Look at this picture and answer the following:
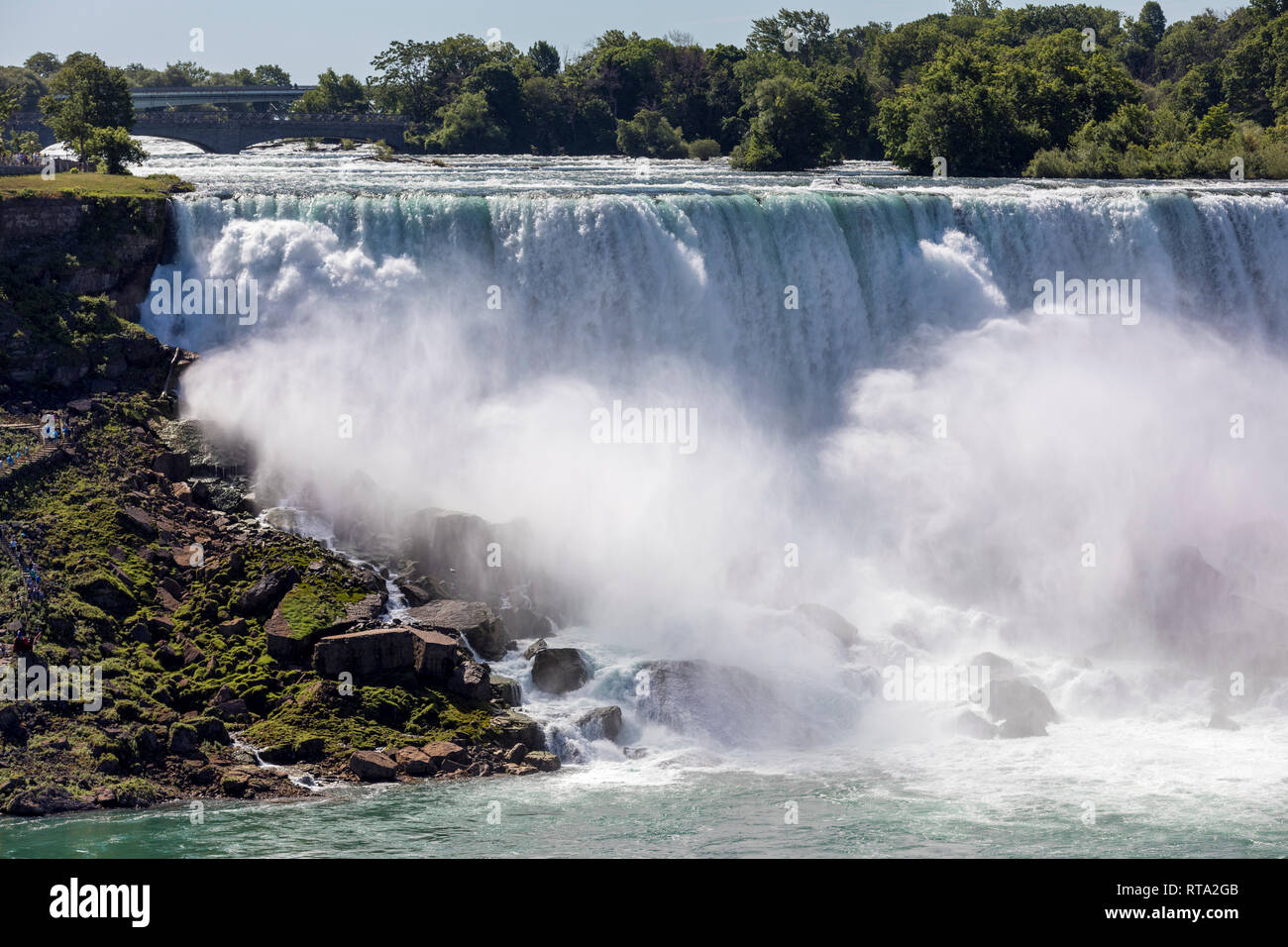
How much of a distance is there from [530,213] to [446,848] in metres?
19.9

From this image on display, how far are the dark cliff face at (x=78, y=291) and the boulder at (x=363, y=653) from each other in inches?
409

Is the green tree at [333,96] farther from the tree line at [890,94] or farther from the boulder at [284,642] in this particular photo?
the boulder at [284,642]

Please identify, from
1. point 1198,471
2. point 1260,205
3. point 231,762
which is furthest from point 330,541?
point 1260,205

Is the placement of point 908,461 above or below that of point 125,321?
below

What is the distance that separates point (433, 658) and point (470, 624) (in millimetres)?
1769

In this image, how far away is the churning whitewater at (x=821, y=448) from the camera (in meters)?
24.8

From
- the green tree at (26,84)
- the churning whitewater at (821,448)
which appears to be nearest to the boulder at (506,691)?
the churning whitewater at (821,448)

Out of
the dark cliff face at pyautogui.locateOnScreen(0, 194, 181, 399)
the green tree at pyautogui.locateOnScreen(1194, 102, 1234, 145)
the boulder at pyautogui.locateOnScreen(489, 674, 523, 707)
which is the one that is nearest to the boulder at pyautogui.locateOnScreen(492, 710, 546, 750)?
the boulder at pyautogui.locateOnScreen(489, 674, 523, 707)

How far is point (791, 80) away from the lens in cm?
7000

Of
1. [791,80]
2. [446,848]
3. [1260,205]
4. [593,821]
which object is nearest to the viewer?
[446,848]

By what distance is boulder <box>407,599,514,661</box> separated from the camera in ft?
85.5

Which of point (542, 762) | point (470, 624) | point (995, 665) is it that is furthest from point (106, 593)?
point (995, 665)

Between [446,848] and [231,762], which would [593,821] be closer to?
[446,848]

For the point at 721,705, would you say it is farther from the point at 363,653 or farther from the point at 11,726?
the point at 11,726
